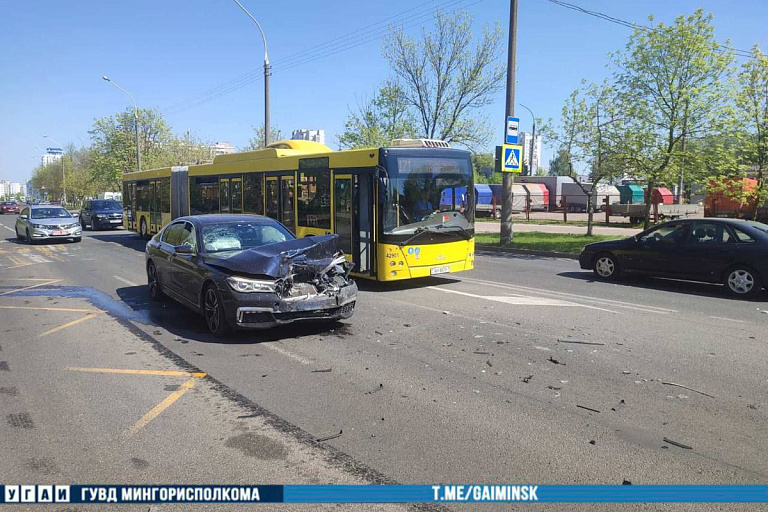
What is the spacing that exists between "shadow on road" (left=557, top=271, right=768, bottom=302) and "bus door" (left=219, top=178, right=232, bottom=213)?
10.1m

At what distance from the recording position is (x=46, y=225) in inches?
900

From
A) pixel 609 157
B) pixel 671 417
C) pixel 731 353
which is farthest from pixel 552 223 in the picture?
pixel 671 417

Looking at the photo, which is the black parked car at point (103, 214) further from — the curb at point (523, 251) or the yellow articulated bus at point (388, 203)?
the curb at point (523, 251)

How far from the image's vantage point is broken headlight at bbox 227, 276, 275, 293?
23.3 ft

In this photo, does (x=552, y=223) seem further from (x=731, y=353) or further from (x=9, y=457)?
(x=9, y=457)

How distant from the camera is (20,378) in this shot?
5.82 metres

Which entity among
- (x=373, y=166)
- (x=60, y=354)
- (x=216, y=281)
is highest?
(x=373, y=166)

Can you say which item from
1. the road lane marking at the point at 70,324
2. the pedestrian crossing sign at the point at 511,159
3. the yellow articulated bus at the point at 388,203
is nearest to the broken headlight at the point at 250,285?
the road lane marking at the point at 70,324

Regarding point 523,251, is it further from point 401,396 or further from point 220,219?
point 401,396

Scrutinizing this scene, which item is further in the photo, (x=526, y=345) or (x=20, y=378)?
(x=526, y=345)

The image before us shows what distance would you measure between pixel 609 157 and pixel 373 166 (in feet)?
36.2

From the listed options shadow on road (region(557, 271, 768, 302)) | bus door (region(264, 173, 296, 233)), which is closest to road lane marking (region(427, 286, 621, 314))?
shadow on road (region(557, 271, 768, 302))

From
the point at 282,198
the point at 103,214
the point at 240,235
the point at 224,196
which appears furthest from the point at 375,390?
the point at 103,214

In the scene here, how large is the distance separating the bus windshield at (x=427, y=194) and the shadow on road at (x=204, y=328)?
3.41 metres
